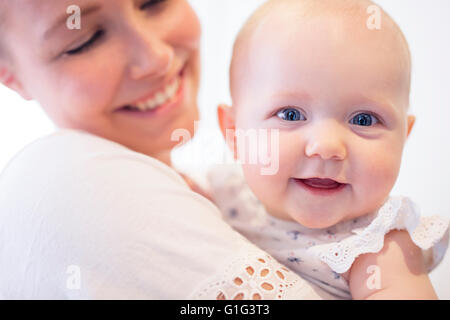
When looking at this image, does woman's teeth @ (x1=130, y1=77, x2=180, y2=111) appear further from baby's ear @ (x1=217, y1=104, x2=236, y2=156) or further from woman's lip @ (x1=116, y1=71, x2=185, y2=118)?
baby's ear @ (x1=217, y1=104, x2=236, y2=156)

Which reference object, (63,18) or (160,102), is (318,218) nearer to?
(160,102)

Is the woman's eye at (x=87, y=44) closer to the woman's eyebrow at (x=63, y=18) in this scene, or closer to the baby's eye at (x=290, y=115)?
the woman's eyebrow at (x=63, y=18)

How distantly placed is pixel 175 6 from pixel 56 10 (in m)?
0.31

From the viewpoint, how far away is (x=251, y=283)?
0.84 meters

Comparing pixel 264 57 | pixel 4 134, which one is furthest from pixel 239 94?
pixel 4 134

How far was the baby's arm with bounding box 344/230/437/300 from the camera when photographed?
0.88 meters

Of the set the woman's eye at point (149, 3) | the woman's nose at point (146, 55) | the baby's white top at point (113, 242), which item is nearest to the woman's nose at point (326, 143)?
the baby's white top at point (113, 242)

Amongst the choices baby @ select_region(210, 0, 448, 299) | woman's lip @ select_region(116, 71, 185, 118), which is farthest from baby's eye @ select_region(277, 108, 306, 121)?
woman's lip @ select_region(116, 71, 185, 118)

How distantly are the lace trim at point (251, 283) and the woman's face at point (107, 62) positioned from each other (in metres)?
0.48

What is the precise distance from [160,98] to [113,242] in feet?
1.63

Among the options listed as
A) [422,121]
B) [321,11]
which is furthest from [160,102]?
[422,121]

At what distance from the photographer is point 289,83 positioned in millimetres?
925

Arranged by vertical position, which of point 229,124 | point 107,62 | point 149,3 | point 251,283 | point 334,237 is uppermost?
point 149,3

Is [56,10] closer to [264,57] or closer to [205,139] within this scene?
[264,57]
